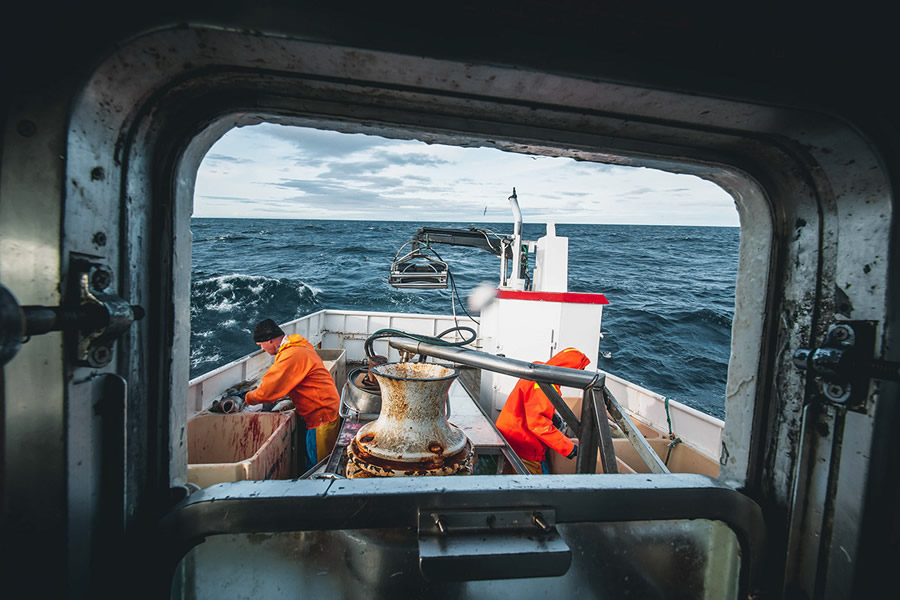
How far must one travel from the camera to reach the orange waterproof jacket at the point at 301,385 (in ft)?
13.7

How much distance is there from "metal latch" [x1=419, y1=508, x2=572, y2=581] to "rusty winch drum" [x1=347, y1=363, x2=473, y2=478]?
0.47 metres

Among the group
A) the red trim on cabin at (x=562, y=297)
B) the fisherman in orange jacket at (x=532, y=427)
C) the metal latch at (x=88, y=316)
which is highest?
the metal latch at (x=88, y=316)

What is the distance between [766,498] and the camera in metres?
1.35

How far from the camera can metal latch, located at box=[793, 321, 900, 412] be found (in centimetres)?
110

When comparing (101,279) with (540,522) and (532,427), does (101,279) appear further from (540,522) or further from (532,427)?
(532,427)

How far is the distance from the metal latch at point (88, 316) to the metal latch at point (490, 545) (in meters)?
0.89

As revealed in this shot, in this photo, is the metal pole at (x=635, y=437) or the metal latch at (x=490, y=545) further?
the metal pole at (x=635, y=437)

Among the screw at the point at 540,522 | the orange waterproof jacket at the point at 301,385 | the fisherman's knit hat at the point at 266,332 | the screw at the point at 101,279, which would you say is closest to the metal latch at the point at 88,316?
the screw at the point at 101,279

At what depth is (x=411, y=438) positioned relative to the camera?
1.70 meters

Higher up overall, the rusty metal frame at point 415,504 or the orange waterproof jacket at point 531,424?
the rusty metal frame at point 415,504

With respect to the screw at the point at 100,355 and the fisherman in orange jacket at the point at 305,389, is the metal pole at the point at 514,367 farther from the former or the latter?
the fisherman in orange jacket at the point at 305,389

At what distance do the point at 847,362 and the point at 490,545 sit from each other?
109 cm

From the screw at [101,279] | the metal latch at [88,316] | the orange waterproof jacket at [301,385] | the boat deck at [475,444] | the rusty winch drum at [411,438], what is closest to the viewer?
the metal latch at [88,316]

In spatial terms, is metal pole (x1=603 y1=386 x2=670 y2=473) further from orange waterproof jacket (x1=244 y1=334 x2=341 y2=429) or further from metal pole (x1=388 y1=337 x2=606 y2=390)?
orange waterproof jacket (x1=244 y1=334 x2=341 y2=429)
